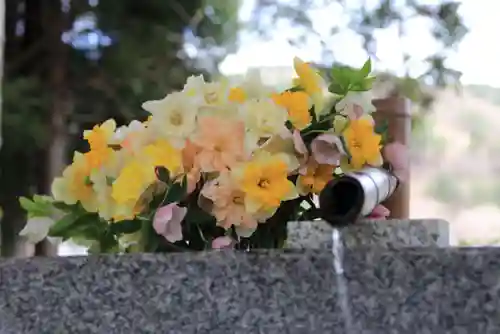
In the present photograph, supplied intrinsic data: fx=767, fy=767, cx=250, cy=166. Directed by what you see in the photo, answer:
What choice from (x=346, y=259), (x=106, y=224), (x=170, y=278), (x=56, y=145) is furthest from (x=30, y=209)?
(x=56, y=145)

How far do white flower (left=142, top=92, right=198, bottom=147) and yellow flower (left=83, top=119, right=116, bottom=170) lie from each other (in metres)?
0.06

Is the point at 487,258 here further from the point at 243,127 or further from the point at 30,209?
the point at 30,209

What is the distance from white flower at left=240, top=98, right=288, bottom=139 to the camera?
63cm

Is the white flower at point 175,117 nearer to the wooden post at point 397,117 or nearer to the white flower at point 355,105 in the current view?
the white flower at point 355,105

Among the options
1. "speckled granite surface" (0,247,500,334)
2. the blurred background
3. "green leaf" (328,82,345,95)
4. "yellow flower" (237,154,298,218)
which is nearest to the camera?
"speckled granite surface" (0,247,500,334)

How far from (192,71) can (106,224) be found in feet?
3.34

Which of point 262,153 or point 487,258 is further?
point 262,153

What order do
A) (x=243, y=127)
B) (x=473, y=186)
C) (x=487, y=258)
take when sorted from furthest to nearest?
(x=473, y=186) < (x=243, y=127) < (x=487, y=258)

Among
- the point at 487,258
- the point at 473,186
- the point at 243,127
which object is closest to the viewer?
the point at 487,258

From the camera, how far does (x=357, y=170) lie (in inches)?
25.2

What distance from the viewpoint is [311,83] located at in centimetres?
70

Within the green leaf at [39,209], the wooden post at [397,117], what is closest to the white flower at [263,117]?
the green leaf at [39,209]

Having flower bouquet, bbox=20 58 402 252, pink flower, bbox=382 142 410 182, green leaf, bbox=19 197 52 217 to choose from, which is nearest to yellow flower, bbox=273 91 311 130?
flower bouquet, bbox=20 58 402 252

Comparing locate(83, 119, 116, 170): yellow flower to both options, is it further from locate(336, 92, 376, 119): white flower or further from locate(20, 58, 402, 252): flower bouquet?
locate(336, 92, 376, 119): white flower
